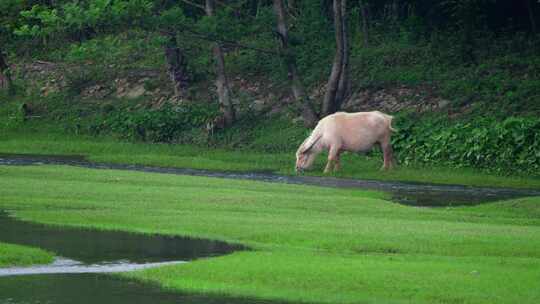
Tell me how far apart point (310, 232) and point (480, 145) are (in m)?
13.9

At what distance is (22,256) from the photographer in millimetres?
16984

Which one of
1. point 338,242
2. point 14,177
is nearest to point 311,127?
point 14,177

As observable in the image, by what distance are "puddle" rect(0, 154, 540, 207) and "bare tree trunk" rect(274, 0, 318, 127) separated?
5.58 meters

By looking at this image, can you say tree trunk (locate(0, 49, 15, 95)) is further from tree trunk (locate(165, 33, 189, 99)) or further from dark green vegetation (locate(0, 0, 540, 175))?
tree trunk (locate(165, 33, 189, 99))

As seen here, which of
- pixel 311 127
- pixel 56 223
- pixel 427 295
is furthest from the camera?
pixel 311 127

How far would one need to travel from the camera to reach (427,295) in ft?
47.1

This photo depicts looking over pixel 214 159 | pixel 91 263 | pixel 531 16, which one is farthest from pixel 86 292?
pixel 531 16

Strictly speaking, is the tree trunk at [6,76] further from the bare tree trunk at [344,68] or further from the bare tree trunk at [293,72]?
the bare tree trunk at [344,68]

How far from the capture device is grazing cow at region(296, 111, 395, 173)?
110ft

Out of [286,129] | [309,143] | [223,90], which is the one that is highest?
[223,90]

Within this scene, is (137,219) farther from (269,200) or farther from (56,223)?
(269,200)

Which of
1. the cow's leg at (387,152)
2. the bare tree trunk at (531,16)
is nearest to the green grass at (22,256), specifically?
the cow's leg at (387,152)

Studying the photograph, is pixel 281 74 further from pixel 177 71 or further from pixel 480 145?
pixel 480 145

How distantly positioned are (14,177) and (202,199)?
6.43 m
